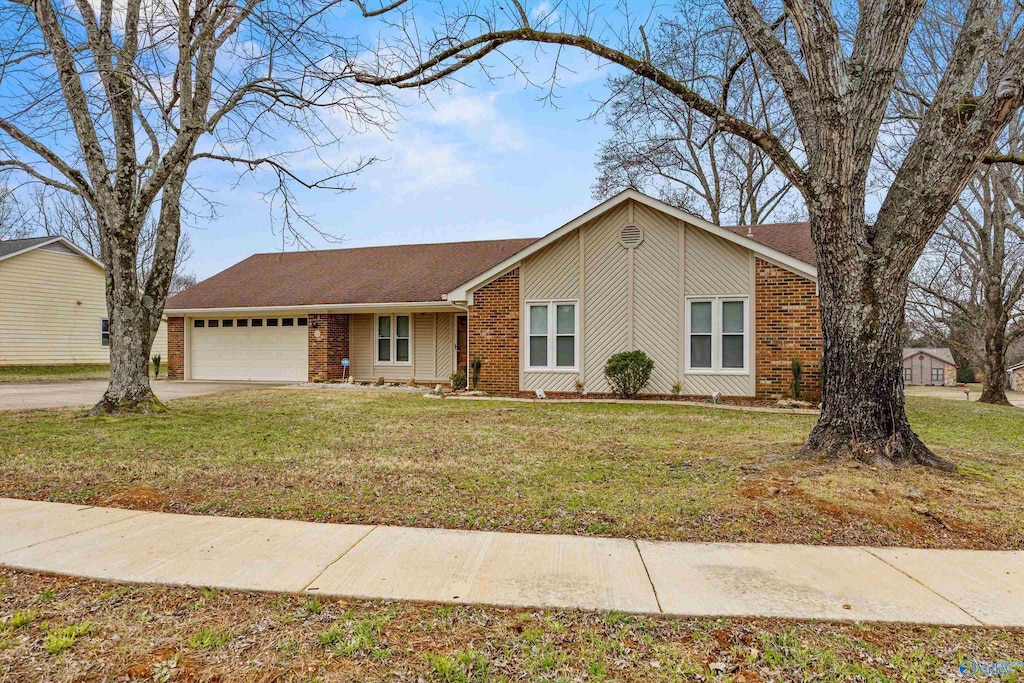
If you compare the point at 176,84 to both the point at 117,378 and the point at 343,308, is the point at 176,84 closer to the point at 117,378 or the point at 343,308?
the point at 117,378

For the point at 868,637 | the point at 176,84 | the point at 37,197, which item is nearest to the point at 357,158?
the point at 176,84

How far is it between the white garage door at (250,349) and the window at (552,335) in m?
8.14

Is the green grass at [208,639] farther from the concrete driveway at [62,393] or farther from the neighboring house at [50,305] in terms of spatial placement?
the neighboring house at [50,305]

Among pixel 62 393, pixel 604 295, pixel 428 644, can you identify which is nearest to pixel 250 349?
pixel 62 393

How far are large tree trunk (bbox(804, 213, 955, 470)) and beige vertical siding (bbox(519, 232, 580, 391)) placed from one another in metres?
7.95

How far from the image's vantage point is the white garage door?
18.6 metres

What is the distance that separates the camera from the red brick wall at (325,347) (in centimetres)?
1767

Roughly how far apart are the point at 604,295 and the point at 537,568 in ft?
33.9

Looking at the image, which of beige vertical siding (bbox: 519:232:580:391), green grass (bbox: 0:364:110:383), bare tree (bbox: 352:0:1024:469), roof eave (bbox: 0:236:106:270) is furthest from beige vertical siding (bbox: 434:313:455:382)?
roof eave (bbox: 0:236:106:270)

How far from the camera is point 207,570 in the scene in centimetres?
356

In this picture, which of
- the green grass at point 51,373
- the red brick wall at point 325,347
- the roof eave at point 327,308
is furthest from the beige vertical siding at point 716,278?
the green grass at point 51,373

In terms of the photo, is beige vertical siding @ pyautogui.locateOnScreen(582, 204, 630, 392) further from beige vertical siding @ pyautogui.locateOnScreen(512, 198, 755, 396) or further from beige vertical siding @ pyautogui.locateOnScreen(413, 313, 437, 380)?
beige vertical siding @ pyautogui.locateOnScreen(413, 313, 437, 380)

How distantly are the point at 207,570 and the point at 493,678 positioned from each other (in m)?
2.08

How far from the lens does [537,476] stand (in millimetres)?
5883
